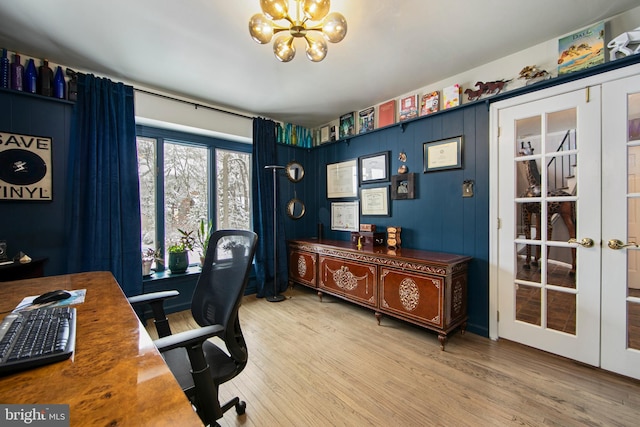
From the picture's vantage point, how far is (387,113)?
3.13 meters

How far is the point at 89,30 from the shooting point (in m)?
1.92

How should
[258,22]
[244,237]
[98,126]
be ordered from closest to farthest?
[244,237], [258,22], [98,126]

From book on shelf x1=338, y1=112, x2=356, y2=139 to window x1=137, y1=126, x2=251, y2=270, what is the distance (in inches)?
55.3

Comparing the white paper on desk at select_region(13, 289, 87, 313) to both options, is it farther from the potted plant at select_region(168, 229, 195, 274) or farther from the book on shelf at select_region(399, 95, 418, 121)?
the book on shelf at select_region(399, 95, 418, 121)

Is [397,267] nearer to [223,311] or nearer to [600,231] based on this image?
[600,231]

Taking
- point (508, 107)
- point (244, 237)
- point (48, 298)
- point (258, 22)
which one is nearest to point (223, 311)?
point (244, 237)

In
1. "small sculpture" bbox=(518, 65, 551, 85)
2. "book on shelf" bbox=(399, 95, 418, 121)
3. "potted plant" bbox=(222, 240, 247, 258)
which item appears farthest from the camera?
"book on shelf" bbox=(399, 95, 418, 121)

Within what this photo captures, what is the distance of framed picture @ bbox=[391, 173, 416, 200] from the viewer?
2905 mm

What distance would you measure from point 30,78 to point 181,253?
203 cm

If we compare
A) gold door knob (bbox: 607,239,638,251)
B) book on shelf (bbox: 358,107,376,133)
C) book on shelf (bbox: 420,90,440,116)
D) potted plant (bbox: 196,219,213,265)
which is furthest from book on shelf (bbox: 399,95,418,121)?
potted plant (bbox: 196,219,213,265)

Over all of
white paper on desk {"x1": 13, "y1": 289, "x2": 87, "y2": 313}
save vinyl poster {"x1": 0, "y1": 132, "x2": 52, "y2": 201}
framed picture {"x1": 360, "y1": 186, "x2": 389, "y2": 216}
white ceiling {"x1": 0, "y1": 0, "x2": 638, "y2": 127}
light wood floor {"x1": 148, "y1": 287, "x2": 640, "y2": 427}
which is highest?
white ceiling {"x1": 0, "y1": 0, "x2": 638, "y2": 127}

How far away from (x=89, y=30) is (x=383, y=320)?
3.55 metres

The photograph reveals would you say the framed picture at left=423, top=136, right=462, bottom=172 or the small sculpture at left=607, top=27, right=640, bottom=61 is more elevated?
the small sculpture at left=607, top=27, right=640, bottom=61

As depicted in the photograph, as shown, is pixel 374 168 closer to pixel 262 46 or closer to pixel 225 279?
pixel 262 46
